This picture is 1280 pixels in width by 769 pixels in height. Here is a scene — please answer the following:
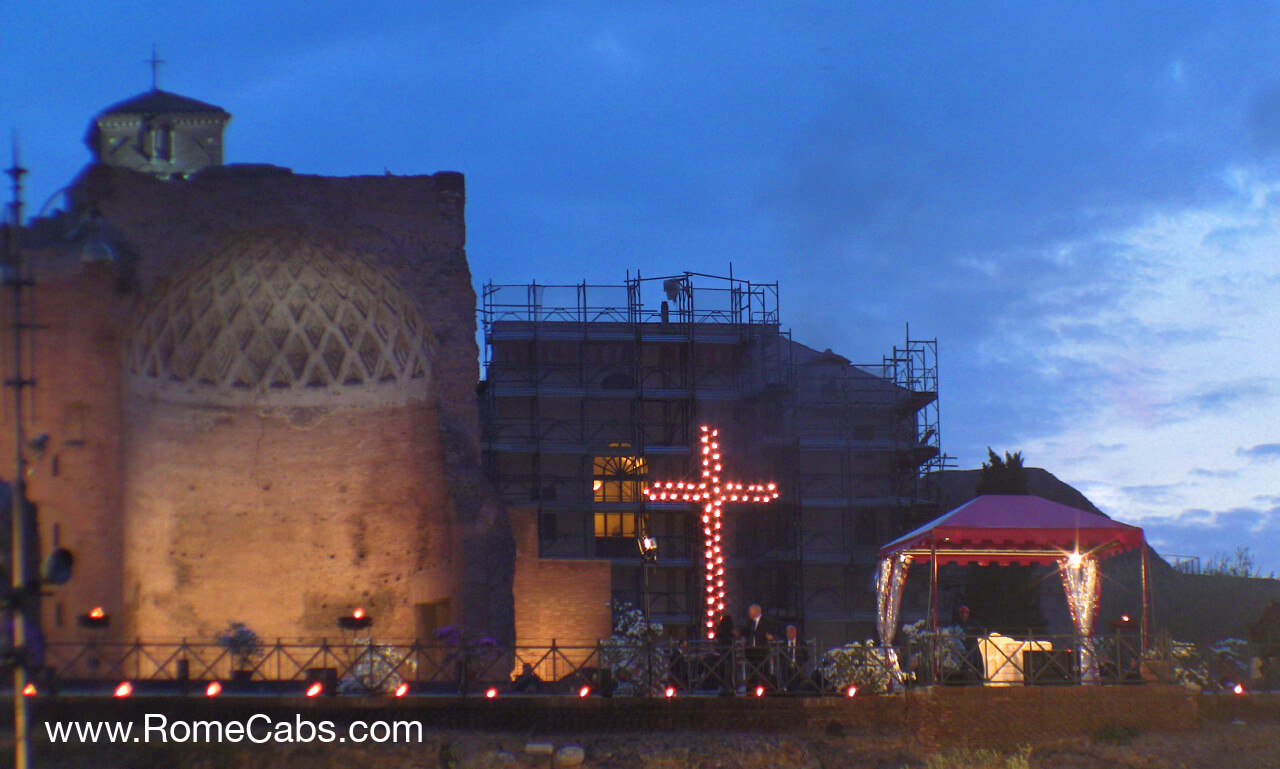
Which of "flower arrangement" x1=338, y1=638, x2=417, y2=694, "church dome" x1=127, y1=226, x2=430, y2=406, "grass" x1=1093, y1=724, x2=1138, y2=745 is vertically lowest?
"grass" x1=1093, y1=724, x2=1138, y2=745

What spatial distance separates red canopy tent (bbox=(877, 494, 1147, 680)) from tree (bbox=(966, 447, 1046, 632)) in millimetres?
10183

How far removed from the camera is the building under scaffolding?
35719 mm

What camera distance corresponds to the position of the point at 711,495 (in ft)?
75.3

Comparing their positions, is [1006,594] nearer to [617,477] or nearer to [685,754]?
[617,477]

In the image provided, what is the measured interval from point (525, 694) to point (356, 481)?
29.5ft

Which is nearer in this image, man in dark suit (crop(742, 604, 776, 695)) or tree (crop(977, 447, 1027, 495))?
man in dark suit (crop(742, 604, 776, 695))

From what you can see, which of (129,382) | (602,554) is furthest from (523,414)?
(129,382)

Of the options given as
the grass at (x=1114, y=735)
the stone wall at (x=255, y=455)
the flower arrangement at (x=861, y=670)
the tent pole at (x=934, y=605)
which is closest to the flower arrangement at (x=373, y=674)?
the stone wall at (x=255, y=455)

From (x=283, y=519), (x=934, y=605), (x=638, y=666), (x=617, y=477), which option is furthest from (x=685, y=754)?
(x=617, y=477)

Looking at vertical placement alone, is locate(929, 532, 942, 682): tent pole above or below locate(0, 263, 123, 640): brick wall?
below

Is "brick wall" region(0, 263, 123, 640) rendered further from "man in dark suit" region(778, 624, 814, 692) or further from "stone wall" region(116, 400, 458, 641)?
"man in dark suit" region(778, 624, 814, 692)

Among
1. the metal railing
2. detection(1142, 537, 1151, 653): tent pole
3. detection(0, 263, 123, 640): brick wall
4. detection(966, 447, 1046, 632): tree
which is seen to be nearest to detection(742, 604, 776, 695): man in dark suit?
the metal railing

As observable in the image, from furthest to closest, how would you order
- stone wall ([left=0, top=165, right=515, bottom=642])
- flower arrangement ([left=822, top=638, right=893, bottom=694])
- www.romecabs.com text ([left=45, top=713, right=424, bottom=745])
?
stone wall ([left=0, top=165, right=515, bottom=642])
flower arrangement ([left=822, top=638, right=893, bottom=694])
www.romecabs.com text ([left=45, top=713, right=424, bottom=745])

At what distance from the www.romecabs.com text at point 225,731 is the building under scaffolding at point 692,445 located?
1840 cm
